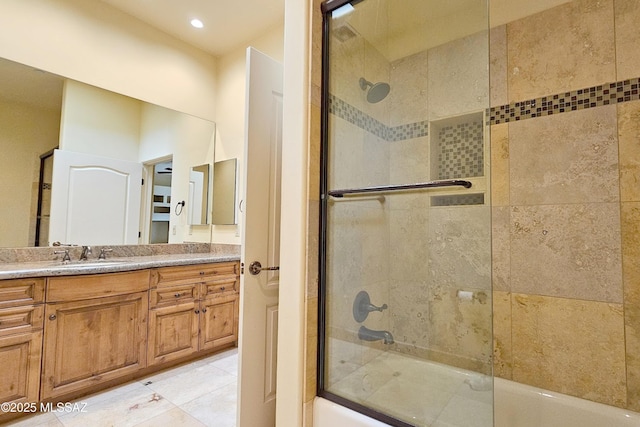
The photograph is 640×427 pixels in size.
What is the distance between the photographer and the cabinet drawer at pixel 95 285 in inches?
73.8

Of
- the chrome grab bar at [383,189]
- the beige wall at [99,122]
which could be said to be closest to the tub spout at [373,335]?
the chrome grab bar at [383,189]

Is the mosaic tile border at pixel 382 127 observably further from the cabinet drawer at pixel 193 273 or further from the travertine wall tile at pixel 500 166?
the cabinet drawer at pixel 193 273

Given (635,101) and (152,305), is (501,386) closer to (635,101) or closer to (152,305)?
(635,101)

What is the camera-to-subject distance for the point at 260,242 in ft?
5.40

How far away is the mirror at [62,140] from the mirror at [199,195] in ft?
0.21

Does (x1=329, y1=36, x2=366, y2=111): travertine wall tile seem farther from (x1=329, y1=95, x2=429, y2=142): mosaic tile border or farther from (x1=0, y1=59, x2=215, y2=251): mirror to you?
(x1=0, y1=59, x2=215, y2=251): mirror

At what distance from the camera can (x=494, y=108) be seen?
1.74 metres

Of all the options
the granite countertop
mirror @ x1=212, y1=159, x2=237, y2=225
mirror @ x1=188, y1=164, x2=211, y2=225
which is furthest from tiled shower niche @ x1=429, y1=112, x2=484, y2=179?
mirror @ x1=188, y1=164, x2=211, y2=225

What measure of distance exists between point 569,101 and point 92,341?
3.10 metres

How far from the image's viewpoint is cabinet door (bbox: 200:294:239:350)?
264 cm

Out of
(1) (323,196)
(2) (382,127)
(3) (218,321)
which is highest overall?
(2) (382,127)

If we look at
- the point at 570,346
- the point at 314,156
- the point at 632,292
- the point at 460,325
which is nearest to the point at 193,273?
the point at 314,156

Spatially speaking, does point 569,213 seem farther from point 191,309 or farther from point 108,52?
point 108,52

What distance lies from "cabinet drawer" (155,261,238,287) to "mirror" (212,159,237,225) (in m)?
0.58
